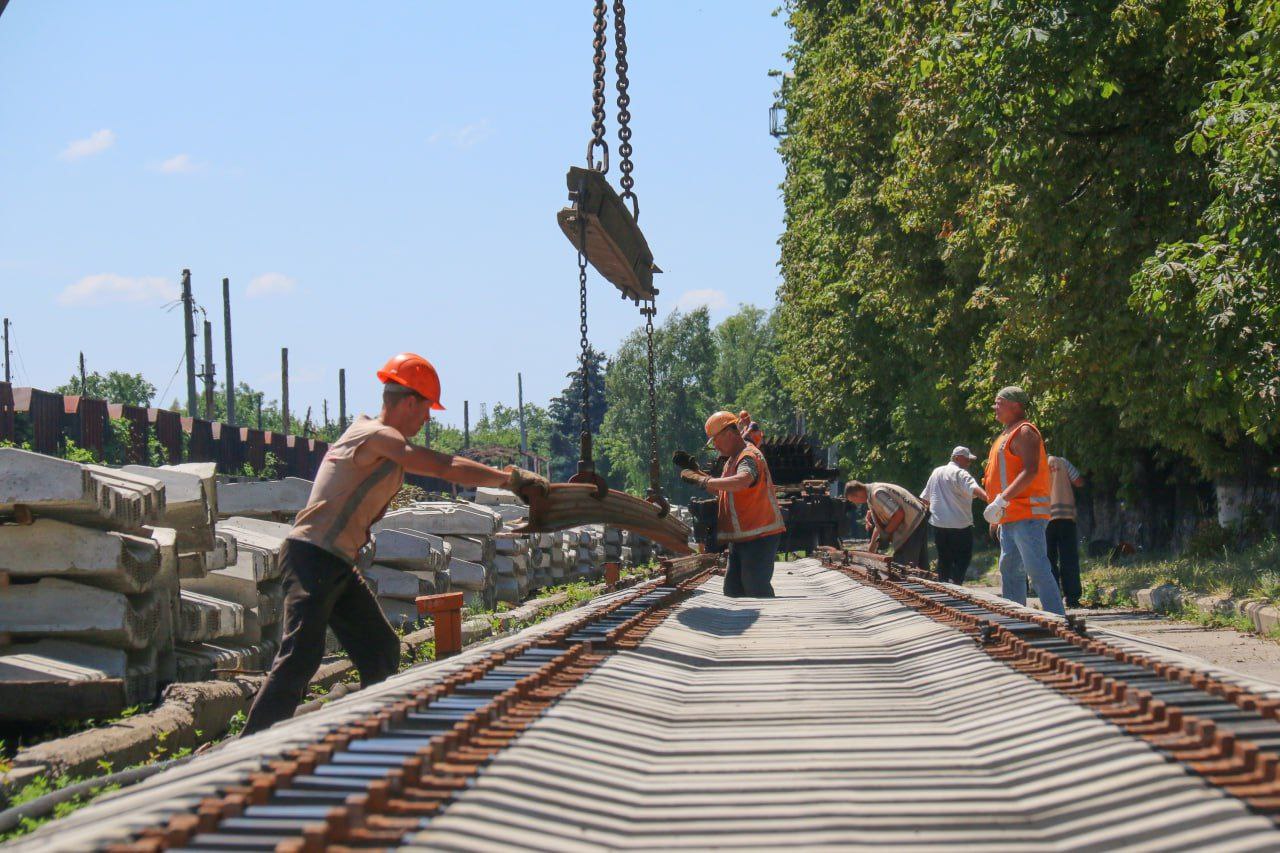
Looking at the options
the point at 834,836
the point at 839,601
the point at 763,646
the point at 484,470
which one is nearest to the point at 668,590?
the point at 839,601

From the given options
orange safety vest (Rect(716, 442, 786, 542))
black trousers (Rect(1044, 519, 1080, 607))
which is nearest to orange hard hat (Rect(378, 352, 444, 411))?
orange safety vest (Rect(716, 442, 786, 542))

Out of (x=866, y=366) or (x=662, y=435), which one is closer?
(x=866, y=366)

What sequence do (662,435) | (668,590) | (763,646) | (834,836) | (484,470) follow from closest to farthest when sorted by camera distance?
(834,836) < (484,470) < (763,646) < (668,590) < (662,435)

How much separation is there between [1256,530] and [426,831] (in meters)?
17.6

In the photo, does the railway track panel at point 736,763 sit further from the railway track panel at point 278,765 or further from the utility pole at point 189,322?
the utility pole at point 189,322

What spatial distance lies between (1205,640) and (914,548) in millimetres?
3596

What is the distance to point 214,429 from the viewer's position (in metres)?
31.7

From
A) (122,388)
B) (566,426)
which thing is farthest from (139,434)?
(566,426)

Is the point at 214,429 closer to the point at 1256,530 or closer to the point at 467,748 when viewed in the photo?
the point at 1256,530

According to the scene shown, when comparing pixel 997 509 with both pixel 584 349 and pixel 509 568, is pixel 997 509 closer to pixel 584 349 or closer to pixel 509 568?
pixel 584 349

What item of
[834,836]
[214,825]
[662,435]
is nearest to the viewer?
[214,825]

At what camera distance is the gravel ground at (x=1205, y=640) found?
1061cm

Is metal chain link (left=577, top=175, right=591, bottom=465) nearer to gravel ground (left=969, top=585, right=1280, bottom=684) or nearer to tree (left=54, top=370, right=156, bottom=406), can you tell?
gravel ground (left=969, top=585, right=1280, bottom=684)

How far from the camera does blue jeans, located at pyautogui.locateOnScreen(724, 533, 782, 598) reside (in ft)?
35.4
